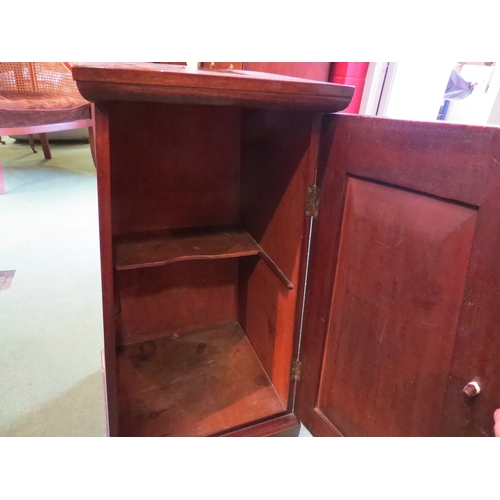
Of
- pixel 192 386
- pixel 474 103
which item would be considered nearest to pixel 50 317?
pixel 192 386

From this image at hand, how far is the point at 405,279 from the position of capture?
0.64m

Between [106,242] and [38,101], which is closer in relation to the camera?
[106,242]

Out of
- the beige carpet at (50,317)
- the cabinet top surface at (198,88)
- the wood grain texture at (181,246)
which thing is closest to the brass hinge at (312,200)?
the cabinet top surface at (198,88)

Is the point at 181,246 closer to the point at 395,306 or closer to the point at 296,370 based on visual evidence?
the point at 296,370

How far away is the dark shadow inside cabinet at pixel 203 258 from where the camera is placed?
0.96 metres

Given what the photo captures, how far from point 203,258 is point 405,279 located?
0.52 meters

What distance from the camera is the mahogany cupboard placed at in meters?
0.55

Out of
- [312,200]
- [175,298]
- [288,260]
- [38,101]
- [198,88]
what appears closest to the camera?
[198,88]

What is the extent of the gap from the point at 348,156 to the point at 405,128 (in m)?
0.14

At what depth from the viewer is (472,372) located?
54 centimetres

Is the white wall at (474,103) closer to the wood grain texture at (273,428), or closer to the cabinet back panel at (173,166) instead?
the cabinet back panel at (173,166)
